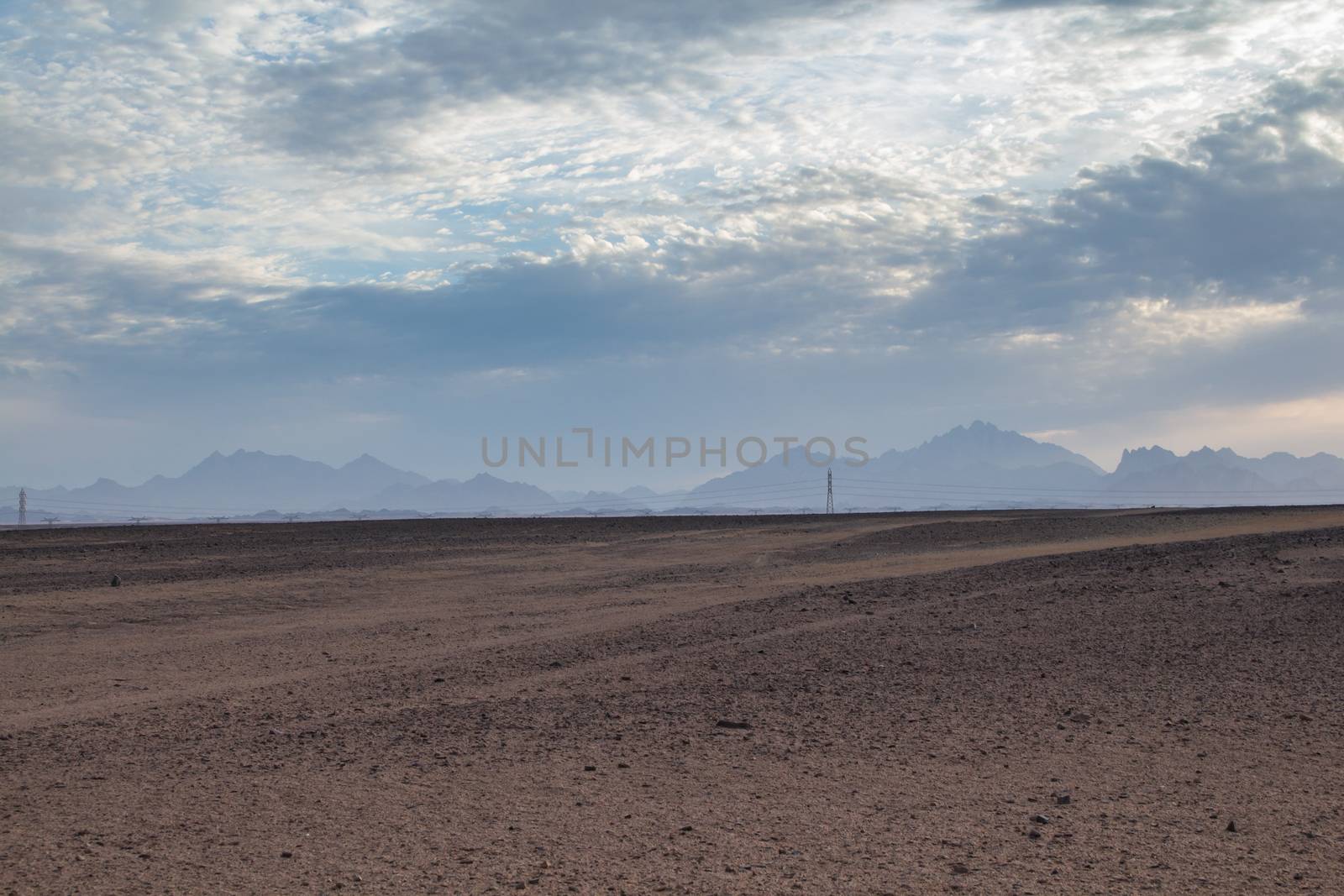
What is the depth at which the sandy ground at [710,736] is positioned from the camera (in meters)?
6.12

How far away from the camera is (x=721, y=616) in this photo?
15.8 meters

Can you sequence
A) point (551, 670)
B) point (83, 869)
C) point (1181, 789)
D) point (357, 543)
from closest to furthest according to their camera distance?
1. point (83, 869)
2. point (1181, 789)
3. point (551, 670)
4. point (357, 543)

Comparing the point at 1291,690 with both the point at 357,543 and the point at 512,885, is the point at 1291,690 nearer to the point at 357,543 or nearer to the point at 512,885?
the point at 512,885

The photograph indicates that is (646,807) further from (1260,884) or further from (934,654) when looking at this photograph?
(934,654)

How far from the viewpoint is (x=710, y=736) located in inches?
356

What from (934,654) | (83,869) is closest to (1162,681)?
(934,654)

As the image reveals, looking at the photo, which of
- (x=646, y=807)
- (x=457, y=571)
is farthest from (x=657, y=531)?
(x=646, y=807)

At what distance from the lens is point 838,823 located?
677cm

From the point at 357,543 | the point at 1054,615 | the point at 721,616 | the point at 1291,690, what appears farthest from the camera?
the point at 357,543

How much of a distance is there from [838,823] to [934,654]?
5.87 m

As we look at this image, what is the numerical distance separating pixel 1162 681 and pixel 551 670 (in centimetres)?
614

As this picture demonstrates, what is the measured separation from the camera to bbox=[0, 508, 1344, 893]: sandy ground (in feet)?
20.1

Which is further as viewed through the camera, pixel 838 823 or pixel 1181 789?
pixel 1181 789

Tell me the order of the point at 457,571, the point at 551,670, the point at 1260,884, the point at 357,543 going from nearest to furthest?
the point at 1260,884 < the point at 551,670 < the point at 457,571 < the point at 357,543
